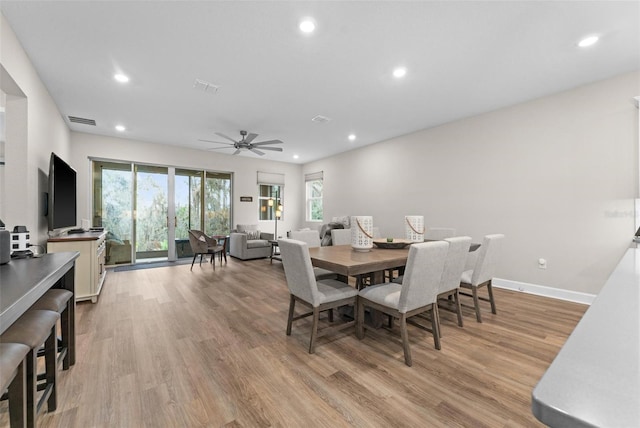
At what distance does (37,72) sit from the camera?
10.2 ft

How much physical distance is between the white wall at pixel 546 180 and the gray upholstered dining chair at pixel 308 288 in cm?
308

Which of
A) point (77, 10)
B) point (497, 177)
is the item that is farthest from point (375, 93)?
point (77, 10)

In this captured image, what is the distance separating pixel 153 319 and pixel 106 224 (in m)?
4.12

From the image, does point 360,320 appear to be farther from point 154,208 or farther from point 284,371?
point 154,208

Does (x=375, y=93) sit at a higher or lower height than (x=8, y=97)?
higher

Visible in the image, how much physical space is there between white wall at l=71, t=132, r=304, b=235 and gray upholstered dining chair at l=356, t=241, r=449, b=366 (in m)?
5.87

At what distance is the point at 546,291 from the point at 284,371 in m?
3.78

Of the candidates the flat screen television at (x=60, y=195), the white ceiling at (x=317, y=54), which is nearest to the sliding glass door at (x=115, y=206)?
the white ceiling at (x=317, y=54)

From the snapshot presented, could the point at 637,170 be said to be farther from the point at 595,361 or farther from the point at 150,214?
the point at 150,214

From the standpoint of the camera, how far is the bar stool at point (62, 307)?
5.06ft

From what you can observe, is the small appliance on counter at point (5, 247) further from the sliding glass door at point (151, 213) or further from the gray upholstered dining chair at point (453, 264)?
the sliding glass door at point (151, 213)

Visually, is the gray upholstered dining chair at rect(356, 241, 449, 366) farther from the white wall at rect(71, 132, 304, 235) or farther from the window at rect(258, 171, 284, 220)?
the window at rect(258, 171, 284, 220)

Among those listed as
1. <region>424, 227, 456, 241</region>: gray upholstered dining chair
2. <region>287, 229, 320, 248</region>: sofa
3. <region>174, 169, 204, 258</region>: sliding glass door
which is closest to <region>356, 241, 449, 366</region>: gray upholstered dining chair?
<region>287, 229, 320, 248</region>: sofa

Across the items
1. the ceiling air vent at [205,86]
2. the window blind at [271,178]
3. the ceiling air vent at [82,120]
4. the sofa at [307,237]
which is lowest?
the sofa at [307,237]
